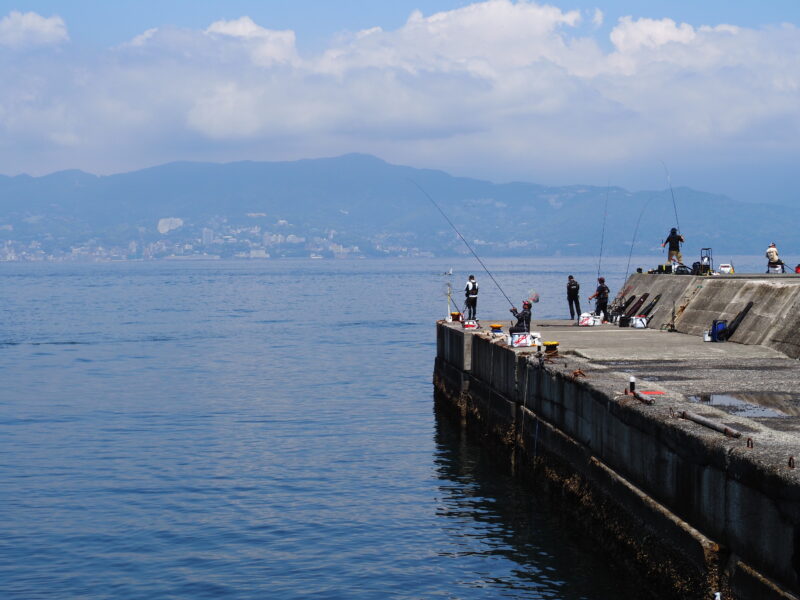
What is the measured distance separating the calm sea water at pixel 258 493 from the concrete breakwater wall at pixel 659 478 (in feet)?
→ 3.26

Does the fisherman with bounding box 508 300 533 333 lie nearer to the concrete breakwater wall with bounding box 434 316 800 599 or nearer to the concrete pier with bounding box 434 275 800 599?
the concrete pier with bounding box 434 275 800 599

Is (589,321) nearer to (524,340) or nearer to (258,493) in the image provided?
(524,340)

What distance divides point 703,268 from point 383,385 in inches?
469

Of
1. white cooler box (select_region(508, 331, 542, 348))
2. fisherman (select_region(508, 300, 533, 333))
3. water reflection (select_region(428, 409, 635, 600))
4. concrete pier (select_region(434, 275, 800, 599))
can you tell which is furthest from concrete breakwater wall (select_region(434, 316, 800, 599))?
fisherman (select_region(508, 300, 533, 333))

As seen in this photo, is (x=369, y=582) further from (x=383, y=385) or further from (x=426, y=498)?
(x=383, y=385)

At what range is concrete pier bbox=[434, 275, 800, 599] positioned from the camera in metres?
10.0

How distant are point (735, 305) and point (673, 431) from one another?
1341 cm

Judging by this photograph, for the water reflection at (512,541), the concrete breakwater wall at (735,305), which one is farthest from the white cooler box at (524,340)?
the concrete breakwater wall at (735,305)

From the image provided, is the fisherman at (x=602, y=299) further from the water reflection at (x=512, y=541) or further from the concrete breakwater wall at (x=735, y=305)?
the water reflection at (x=512, y=541)

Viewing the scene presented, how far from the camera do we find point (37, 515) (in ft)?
59.0

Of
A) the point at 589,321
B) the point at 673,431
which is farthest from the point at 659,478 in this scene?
the point at 589,321

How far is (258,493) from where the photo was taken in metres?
19.4

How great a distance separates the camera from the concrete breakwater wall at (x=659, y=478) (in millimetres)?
9648

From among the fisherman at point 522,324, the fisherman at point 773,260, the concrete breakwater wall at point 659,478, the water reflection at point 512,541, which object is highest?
the fisherman at point 773,260
